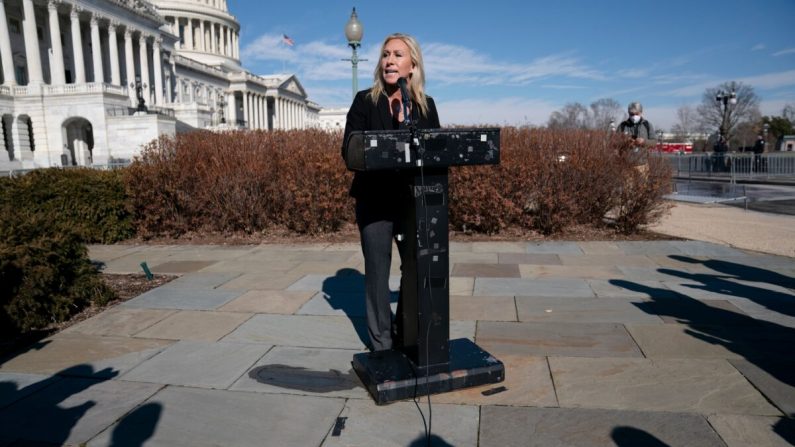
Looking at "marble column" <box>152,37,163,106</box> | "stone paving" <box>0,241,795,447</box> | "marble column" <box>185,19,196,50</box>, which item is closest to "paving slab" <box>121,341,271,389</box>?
"stone paving" <box>0,241,795,447</box>

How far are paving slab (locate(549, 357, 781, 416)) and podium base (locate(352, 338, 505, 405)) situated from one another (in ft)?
1.60

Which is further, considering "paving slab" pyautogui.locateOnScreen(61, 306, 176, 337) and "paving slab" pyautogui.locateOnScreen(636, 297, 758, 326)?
"paving slab" pyautogui.locateOnScreen(61, 306, 176, 337)

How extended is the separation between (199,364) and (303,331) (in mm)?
991

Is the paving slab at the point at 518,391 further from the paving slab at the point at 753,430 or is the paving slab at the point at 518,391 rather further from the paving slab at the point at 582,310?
the paving slab at the point at 582,310

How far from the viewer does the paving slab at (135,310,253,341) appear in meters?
4.69

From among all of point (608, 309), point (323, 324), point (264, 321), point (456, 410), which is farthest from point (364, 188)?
point (608, 309)

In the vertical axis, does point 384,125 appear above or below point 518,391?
above

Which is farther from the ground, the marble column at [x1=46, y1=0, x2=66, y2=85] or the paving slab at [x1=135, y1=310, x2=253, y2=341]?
the marble column at [x1=46, y1=0, x2=66, y2=85]

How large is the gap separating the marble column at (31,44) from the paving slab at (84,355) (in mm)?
54211

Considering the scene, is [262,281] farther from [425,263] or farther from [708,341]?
[708,341]

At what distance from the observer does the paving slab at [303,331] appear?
445 centimetres

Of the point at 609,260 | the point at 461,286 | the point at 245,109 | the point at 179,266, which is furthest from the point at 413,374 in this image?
the point at 245,109

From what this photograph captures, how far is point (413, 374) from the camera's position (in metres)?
3.35

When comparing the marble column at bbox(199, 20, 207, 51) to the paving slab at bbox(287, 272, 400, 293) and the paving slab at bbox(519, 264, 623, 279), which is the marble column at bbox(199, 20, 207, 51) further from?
the paving slab at bbox(519, 264, 623, 279)
